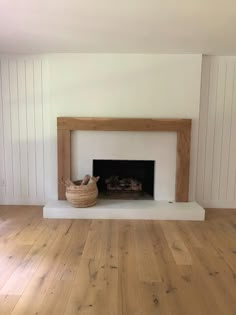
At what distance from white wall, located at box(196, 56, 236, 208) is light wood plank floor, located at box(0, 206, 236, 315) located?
587 mm

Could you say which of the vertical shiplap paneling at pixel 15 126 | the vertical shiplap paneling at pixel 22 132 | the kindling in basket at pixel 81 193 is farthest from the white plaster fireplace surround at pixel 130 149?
the vertical shiplap paneling at pixel 15 126

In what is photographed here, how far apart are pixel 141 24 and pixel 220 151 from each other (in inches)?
85.0

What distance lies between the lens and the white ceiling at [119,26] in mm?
2230

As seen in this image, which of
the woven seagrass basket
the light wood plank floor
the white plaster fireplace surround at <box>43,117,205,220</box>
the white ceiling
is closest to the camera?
the light wood plank floor

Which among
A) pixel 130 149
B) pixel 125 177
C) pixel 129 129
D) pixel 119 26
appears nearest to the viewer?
pixel 119 26

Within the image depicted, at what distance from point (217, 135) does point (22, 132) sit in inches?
101

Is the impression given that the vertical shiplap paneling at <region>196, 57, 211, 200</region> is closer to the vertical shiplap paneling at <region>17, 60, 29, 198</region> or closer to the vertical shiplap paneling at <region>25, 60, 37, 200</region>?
the vertical shiplap paneling at <region>25, 60, 37, 200</region>

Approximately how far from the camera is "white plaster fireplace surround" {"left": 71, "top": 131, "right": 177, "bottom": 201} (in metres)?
3.98

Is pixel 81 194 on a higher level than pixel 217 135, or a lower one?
lower

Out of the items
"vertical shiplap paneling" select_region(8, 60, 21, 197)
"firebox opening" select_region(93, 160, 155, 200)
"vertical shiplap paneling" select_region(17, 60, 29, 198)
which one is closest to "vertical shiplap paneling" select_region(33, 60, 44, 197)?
"vertical shiplap paneling" select_region(17, 60, 29, 198)

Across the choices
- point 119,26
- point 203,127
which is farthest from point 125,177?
point 119,26

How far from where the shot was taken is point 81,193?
3.67 m

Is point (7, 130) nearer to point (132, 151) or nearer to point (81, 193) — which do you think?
point (81, 193)

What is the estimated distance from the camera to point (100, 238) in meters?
3.13
